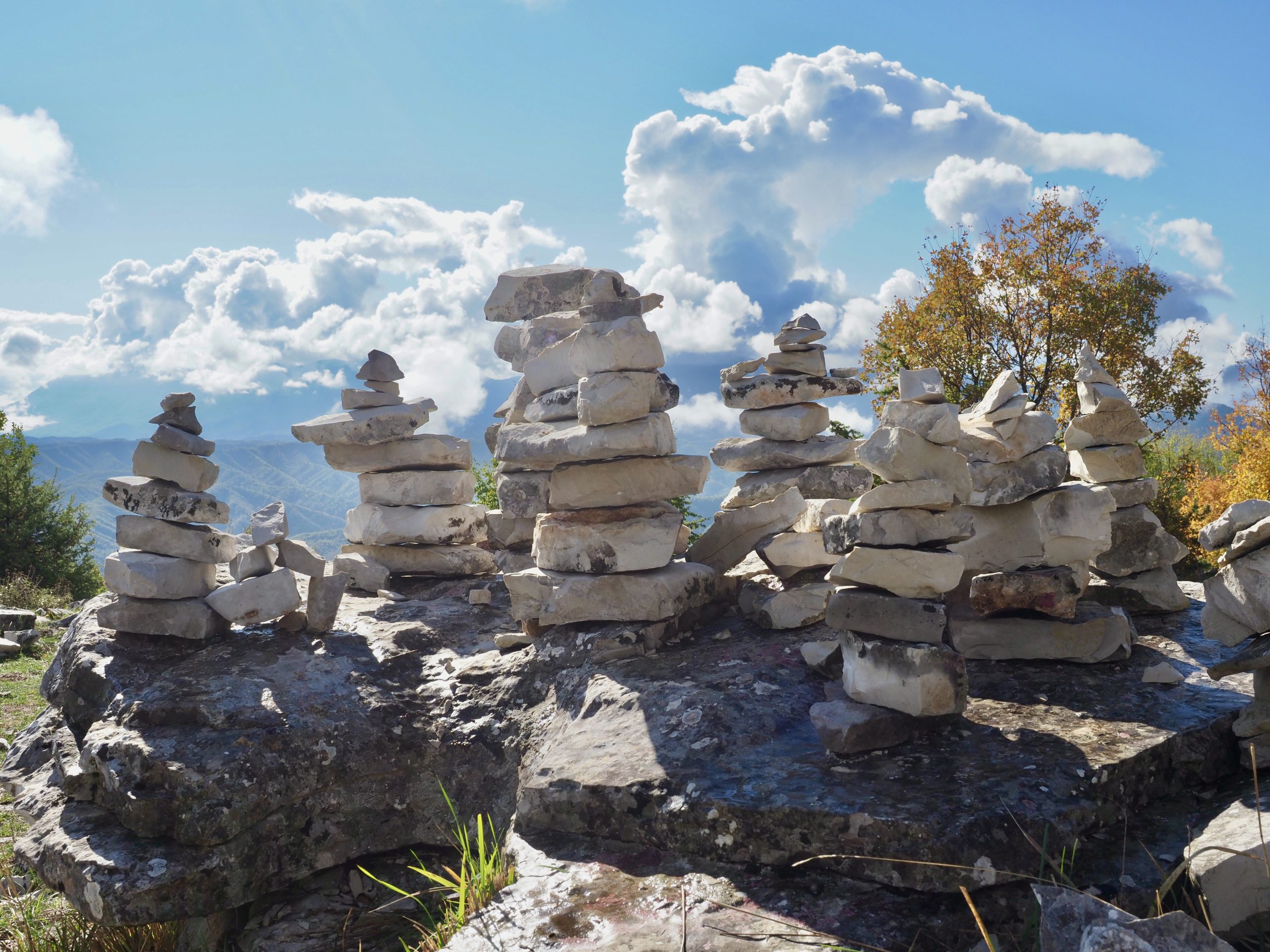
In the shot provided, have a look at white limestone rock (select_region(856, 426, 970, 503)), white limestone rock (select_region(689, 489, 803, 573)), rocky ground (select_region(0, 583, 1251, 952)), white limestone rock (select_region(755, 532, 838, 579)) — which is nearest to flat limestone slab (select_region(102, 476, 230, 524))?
rocky ground (select_region(0, 583, 1251, 952))

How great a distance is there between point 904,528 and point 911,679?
72 centimetres

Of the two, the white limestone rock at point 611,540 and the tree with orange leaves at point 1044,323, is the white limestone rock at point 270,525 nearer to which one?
the white limestone rock at point 611,540

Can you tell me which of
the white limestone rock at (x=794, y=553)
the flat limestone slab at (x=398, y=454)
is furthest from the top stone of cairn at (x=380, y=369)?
the white limestone rock at (x=794, y=553)

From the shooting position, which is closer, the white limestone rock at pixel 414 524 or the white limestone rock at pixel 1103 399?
the white limestone rock at pixel 1103 399

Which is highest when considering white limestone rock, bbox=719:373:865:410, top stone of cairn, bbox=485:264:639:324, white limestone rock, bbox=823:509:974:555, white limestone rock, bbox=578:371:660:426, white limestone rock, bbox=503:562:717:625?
top stone of cairn, bbox=485:264:639:324

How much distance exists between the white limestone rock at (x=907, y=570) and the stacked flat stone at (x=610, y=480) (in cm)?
155

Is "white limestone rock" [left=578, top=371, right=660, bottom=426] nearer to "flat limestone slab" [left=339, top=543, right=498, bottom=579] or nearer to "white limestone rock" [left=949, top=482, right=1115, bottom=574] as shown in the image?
"white limestone rock" [left=949, top=482, right=1115, bottom=574]

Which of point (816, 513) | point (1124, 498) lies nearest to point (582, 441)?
point (816, 513)

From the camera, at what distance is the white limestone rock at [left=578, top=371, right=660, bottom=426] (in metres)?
5.56

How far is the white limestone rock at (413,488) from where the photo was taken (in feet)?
25.1

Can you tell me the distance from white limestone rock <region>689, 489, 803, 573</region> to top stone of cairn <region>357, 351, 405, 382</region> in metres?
3.10

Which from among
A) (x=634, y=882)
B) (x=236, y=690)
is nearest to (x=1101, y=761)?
(x=634, y=882)

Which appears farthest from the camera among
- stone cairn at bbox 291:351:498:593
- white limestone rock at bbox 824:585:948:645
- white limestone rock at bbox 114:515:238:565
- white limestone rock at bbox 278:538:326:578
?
stone cairn at bbox 291:351:498:593

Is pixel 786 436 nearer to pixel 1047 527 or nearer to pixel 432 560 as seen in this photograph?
pixel 1047 527
